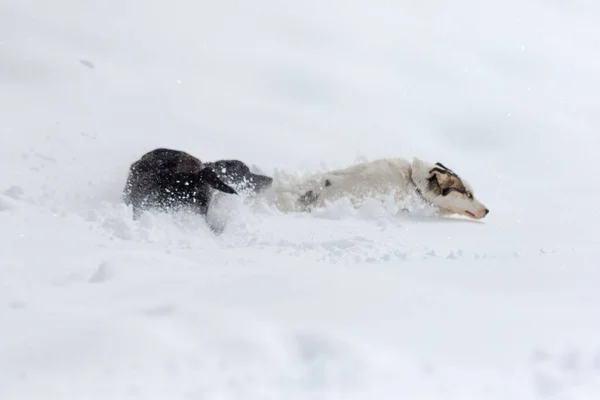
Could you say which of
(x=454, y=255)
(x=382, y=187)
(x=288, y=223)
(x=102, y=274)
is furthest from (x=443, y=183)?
(x=102, y=274)

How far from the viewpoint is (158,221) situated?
5457 millimetres

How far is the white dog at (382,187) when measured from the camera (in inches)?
275

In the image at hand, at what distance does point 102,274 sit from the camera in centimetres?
383

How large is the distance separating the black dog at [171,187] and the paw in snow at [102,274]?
1818 mm

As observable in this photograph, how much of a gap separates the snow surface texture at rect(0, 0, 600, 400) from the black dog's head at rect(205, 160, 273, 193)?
371 mm

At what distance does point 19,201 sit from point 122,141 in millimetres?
3443

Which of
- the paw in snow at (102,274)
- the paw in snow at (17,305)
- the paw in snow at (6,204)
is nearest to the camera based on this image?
the paw in snow at (17,305)

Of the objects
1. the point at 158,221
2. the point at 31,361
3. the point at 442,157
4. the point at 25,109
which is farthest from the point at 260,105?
the point at 31,361

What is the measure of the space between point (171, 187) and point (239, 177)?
93 cm

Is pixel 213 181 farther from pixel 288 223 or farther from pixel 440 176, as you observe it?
pixel 440 176

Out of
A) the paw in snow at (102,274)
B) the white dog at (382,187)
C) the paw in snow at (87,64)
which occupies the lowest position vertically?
the paw in snow at (102,274)

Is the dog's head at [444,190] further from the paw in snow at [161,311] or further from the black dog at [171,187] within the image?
the paw in snow at [161,311]

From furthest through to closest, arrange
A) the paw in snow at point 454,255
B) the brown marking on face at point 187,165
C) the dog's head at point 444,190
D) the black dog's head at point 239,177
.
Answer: the dog's head at point 444,190 → the black dog's head at point 239,177 → the brown marking on face at point 187,165 → the paw in snow at point 454,255

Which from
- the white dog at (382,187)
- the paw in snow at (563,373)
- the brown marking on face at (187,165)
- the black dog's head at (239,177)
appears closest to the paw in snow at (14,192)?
the brown marking on face at (187,165)
